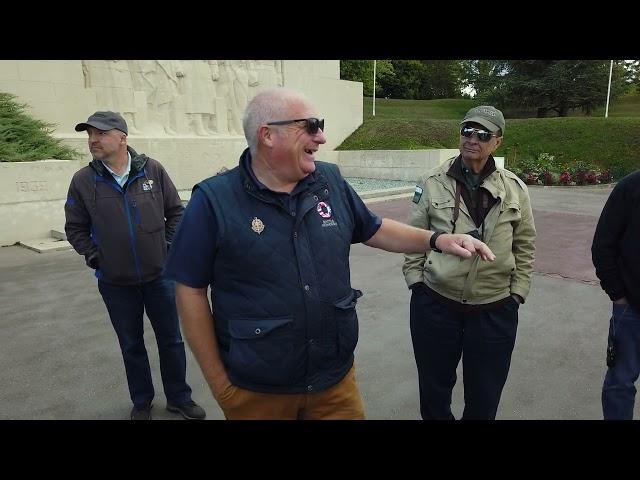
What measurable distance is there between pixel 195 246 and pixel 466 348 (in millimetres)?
1638

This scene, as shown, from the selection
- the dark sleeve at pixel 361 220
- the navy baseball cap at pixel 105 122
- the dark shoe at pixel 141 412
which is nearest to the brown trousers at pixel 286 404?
the dark sleeve at pixel 361 220

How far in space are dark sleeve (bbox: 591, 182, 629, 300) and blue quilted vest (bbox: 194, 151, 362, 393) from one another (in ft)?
5.73

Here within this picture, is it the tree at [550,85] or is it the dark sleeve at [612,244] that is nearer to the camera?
the dark sleeve at [612,244]

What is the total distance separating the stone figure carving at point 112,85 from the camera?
13.2 metres

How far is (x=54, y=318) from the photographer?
16.6ft

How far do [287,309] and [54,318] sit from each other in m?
4.28

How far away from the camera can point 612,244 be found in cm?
274

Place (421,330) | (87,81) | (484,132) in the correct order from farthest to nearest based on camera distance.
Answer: (87,81) < (421,330) < (484,132)

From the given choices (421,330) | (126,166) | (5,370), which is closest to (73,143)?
(5,370)

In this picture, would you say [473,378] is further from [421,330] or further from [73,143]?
[73,143]

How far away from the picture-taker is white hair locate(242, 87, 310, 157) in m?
1.76

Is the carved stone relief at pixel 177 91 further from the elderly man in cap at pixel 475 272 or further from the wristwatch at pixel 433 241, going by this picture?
the wristwatch at pixel 433 241

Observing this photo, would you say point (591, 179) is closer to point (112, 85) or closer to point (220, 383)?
point (112, 85)

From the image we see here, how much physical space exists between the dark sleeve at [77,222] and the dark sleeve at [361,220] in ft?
6.08
